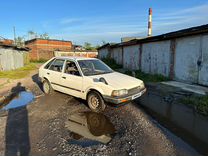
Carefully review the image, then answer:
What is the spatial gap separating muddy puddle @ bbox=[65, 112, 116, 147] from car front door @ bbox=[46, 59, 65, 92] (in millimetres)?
1895

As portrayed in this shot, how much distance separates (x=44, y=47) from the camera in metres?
44.8

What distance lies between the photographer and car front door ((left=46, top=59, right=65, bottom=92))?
19.9 feet

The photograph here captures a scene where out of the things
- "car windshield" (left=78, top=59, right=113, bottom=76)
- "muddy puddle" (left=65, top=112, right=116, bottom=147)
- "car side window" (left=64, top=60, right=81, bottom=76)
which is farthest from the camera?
"car side window" (left=64, top=60, right=81, bottom=76)

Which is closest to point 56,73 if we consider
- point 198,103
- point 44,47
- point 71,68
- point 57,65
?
point 57,65

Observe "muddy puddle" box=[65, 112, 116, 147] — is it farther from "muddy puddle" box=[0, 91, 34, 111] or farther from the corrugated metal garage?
the corrugated metal garage

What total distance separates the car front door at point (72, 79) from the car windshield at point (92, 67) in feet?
0.74

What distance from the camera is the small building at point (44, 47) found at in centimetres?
3825

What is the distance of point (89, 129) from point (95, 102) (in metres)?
1.13

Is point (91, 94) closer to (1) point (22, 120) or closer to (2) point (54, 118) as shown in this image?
(2) point (54, 118)

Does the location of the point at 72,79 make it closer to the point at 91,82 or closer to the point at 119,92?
the point at 91,82

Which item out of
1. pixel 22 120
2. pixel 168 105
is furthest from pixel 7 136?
pixel 168 105

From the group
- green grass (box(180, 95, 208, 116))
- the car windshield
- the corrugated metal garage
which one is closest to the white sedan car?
the car windshield

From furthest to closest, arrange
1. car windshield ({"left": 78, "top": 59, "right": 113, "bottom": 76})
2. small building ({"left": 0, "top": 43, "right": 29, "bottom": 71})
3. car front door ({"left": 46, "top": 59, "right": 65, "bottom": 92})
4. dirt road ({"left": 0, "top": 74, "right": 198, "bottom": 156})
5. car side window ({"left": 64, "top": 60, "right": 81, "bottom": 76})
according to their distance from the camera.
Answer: small building ({"left": 0, "top": 43, "right": 29, "bottom": 71}) → car front door ({"left": 46, "top": 59, "right": 65, "bottom": 92}) → car side window ({"left": 64, "top": 60, "right": 81, "bottom": 76}) → car windshield ({"left": 78, "top": 59, "right": 113, "bottom": 76}) → dirt road ({"left": 0, "top": 74, "right": 198, "bottom": 156})

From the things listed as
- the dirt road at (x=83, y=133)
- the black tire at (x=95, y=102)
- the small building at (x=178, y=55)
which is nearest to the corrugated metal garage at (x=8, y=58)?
the dirt road at (x=83, y=133)
